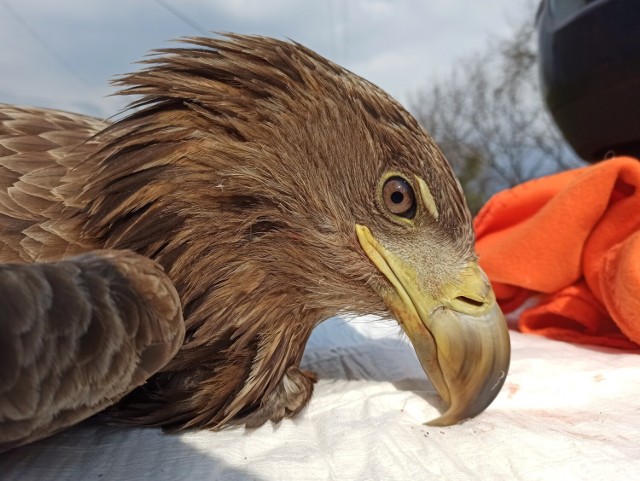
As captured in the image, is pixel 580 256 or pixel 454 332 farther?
pixel 580 256

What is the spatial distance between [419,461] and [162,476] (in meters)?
0.54

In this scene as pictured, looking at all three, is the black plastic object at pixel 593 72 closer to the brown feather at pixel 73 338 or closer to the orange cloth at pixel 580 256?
the orange cloth at pixel 580 256

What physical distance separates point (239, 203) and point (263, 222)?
8cm

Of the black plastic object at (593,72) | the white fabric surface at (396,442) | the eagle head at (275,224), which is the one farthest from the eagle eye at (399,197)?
the black plastic object at (593,72)

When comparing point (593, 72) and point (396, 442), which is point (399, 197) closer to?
point (396, 442)

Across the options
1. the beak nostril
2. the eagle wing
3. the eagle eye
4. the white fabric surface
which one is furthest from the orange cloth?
the eagle wing

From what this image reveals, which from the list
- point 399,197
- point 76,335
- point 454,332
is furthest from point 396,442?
point 76,335

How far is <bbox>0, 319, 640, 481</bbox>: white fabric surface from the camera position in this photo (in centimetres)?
117

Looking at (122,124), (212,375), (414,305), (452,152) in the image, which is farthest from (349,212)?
(452,152)

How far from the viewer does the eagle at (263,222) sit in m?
1.38

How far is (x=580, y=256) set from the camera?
2.23 metres

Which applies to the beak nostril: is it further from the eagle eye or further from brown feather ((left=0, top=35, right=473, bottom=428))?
the eagle eye

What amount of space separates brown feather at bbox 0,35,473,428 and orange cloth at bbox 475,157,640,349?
2.86ft

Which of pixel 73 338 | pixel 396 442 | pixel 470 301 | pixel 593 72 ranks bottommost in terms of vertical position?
pixel 396 442
